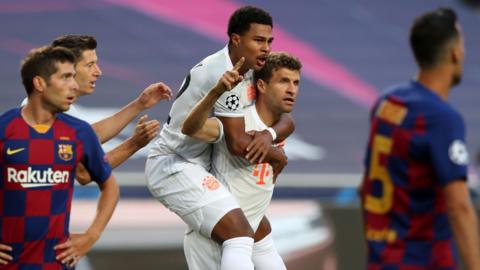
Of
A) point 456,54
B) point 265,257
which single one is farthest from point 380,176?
point 265,257

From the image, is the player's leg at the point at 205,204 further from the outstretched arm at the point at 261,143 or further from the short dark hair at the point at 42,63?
the short dark hair at the point at 42,63

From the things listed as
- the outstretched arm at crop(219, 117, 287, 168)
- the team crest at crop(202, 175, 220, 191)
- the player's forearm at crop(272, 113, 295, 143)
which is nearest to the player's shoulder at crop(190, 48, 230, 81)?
the outstretched arm at crop(219, 117, 287, 168)

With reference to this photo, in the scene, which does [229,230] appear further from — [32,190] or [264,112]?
[32,190]

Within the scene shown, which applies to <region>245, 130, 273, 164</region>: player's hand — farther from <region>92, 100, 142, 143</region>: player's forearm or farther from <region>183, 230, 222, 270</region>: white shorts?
<region>92, 100, 142, 143</region>: player's forearm

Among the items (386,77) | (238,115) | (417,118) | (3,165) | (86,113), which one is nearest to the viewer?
(417,118)

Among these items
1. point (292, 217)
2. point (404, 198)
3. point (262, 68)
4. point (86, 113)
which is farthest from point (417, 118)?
point (86, 113)

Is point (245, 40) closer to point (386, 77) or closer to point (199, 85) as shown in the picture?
point (199, 85)

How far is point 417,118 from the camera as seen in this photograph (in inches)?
167

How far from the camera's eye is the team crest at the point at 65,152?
16.4ft

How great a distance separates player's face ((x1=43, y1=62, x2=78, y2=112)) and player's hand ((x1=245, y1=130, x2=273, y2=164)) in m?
1.18

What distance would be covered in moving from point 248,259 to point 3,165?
1566mm

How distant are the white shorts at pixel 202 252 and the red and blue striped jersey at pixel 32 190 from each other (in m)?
1.33

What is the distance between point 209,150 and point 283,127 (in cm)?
46

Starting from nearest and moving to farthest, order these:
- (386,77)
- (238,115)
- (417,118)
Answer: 1. (417,118)
2. (238,115)
3. (386,77)
